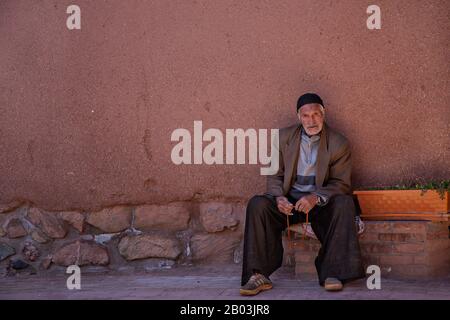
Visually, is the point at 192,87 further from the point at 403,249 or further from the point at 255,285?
the point at 403,249

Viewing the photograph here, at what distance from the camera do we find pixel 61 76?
5.21 metres

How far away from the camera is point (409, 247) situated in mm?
4410

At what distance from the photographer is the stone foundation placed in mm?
5070

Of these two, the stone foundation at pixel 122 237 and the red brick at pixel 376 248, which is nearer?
the red brick at pixel 376 248

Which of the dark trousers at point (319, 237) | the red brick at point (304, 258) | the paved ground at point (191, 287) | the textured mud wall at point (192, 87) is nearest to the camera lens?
the paved ground at point (191, 287)

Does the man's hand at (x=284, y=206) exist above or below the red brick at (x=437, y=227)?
above

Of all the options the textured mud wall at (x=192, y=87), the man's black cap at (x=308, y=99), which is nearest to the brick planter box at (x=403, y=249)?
the textured mud wall at (x=192, y=87)

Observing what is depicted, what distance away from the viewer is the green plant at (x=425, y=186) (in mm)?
4469

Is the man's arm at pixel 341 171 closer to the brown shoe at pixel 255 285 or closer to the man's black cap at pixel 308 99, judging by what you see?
the man's black cap at pixel 308 99

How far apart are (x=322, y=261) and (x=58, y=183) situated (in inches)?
84.1

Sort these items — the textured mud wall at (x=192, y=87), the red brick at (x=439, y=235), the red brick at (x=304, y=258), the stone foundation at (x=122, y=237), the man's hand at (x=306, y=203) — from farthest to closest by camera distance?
1. the stone foundation at (x=122, y=237)
2. the textured mud wall at (x=192, y=87)
3. the red brick at (x=304, y=258)
4. the red brick at (x=439, y=235)
5. the man's hand at (x=306, y=203)

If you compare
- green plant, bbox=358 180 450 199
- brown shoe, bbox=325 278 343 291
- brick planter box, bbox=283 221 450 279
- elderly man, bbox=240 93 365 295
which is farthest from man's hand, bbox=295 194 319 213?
green plant, bbox=358 180 450 199

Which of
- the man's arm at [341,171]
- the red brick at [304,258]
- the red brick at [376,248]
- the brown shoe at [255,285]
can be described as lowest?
the brown shoe at [255,285]
